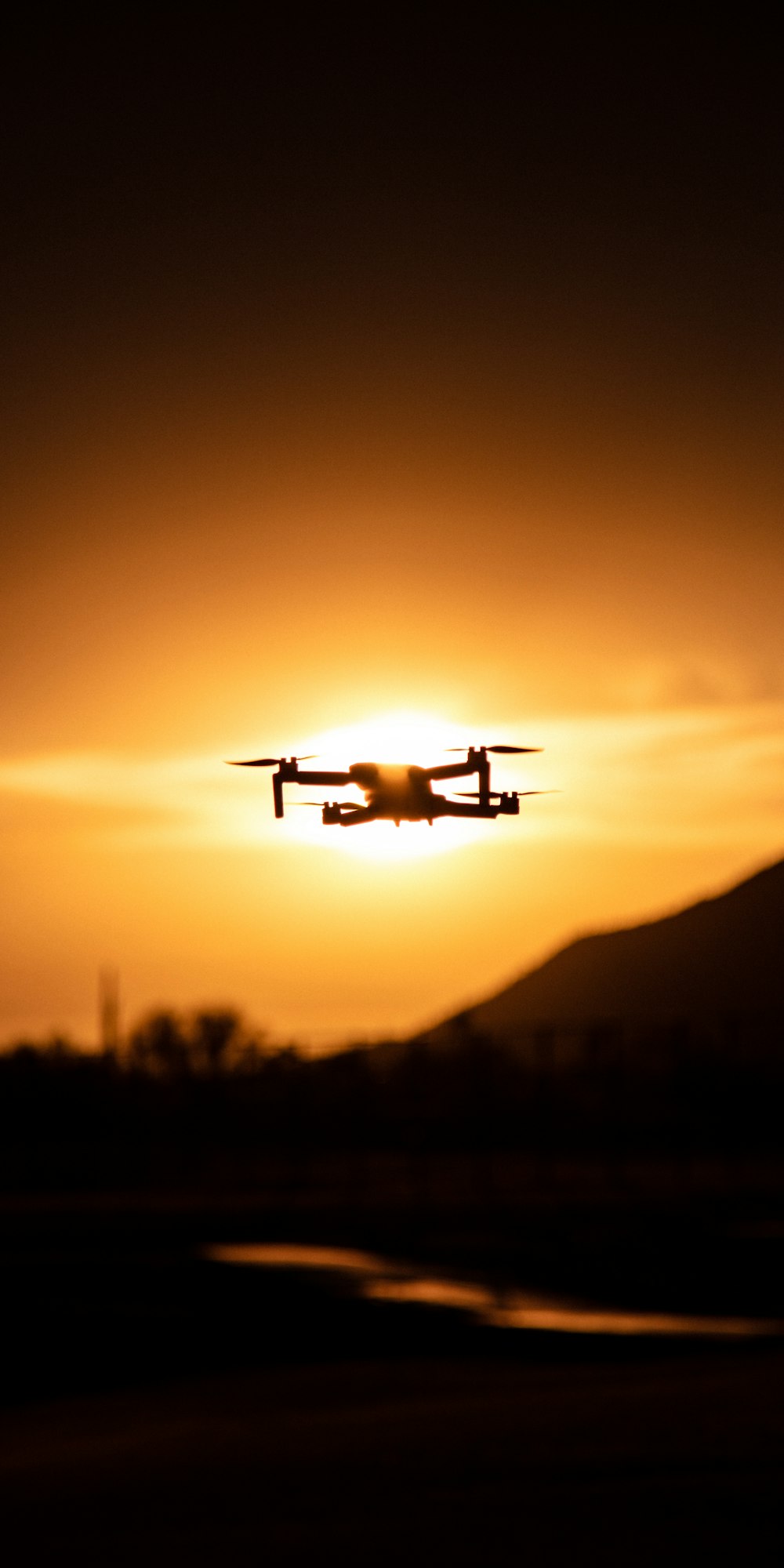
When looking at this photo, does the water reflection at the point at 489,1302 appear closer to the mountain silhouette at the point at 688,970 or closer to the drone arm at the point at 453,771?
the drone arm at the point at 453,771

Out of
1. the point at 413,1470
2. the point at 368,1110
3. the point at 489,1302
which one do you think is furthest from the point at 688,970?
the point at 413,1470

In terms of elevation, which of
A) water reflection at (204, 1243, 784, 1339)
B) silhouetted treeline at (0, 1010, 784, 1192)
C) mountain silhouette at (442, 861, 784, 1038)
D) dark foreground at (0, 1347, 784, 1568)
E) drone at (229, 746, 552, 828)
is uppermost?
mountain silhouette at (442, 861, 784, 1038)

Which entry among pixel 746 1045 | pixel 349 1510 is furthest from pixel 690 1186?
pixel 746 1045

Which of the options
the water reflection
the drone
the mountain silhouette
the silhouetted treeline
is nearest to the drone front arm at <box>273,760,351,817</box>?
the drone

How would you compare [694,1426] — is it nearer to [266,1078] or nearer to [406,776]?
[406,776]

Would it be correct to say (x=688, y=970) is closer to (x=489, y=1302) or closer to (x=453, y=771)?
(x=489, y=1302)

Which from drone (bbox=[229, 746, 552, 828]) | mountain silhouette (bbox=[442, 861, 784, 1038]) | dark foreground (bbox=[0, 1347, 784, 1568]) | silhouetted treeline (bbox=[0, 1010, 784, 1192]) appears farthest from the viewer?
mountain silhouette (bbox=[442, 861, 784, 1038])

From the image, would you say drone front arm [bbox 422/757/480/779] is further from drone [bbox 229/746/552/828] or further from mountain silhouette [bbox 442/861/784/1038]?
mountain silhouette [bbox 442/861/784/1038]
